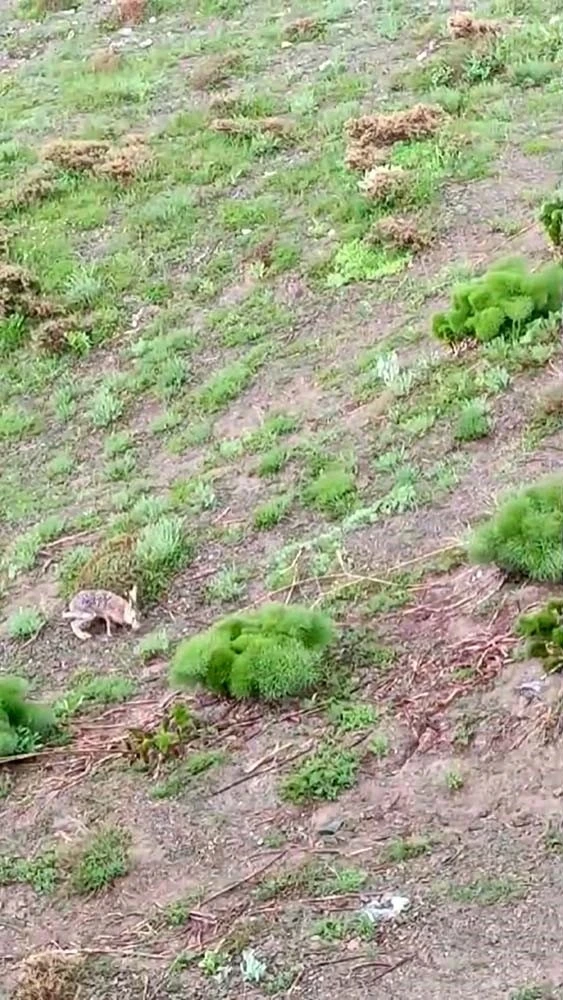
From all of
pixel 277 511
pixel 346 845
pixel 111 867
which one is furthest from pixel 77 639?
pixel 346 845

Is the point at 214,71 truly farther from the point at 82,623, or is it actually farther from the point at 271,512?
the point at 82,623

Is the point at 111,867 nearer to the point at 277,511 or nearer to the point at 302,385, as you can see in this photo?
the point at 277,511

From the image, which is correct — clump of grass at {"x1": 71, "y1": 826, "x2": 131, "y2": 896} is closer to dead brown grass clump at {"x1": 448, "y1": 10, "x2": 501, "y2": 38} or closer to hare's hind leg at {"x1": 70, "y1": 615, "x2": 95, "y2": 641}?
hare's hind leg at {"x1": 70, "y1": 615, "x2": 95, "y2": 641}

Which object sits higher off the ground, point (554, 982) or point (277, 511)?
point (554, 982)

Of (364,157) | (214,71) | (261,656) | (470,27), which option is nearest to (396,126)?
(364,157)

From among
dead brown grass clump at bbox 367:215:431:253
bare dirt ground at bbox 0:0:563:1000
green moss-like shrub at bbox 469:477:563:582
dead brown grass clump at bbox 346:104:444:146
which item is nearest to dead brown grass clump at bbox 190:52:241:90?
bare dirt ground at bbox 0:0:563:1000

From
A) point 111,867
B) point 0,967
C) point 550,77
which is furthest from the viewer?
point 550,77

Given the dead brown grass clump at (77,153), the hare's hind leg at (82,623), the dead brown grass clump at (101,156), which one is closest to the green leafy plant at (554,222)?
the hare's hind leg at (82,623)
